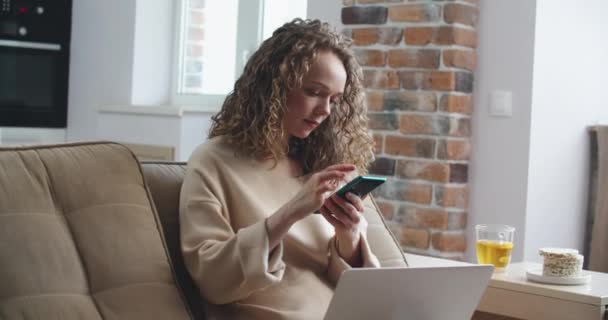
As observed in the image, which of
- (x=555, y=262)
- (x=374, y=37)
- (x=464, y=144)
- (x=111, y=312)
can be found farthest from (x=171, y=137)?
(x=111, y=312)

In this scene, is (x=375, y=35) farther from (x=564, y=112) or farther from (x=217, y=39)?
(x=217, y=39)

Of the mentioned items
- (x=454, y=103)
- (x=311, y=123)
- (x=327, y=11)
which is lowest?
(x=311, y=123)

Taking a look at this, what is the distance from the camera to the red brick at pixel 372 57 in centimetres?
342

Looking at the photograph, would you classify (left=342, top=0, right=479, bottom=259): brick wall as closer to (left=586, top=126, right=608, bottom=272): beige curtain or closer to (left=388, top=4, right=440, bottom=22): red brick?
(left=388, top=4, right=440, bottom=22): red brick

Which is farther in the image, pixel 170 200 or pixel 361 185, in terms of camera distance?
pixel 170 200

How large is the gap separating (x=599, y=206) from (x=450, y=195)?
572 mm

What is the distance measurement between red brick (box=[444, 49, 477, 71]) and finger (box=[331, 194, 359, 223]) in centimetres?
149

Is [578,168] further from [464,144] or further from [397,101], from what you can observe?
[397,101]

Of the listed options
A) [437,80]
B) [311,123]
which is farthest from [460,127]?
[311,123]

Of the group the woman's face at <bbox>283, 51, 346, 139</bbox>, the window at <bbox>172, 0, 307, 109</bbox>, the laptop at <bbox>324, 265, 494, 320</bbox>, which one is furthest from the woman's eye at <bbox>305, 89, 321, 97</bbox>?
the window at <bbox>172, 0, 307, 109</bbox>

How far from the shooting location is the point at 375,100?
3441mm

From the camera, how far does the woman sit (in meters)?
1.75

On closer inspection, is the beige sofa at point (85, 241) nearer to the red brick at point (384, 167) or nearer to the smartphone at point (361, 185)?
the smartphone at point (361, 185)

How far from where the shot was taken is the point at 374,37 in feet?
11.3
